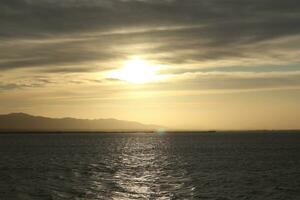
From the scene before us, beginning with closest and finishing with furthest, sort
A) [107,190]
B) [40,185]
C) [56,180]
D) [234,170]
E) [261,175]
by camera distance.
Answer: [107,190], [40,185], [56,180], [261,175], [234,170]

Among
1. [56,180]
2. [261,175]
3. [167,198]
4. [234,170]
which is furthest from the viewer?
[234,170]

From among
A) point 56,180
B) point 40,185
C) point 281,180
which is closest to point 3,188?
point 40,185

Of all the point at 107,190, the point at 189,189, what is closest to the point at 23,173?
the point at 107,190

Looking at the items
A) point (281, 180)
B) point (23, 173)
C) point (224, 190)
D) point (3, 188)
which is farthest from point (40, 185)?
point (281, 180)

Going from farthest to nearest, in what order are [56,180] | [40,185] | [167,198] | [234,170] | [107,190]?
[234,170]
[56,180]
[40,185]
[107,190]
[167,198]

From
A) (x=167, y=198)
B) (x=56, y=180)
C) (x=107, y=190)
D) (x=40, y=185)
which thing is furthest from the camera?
(x=56, y=180)

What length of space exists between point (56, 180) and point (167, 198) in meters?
20.6

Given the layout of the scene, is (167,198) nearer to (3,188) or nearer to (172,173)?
(3,188)

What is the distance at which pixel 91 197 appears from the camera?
47.2m

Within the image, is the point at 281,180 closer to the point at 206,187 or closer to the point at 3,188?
the point at 206,187

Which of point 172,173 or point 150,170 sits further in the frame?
point 150,170

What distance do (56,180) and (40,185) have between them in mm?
5210

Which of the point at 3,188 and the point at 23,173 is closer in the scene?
the point at 3,188

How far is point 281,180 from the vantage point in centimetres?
6256
